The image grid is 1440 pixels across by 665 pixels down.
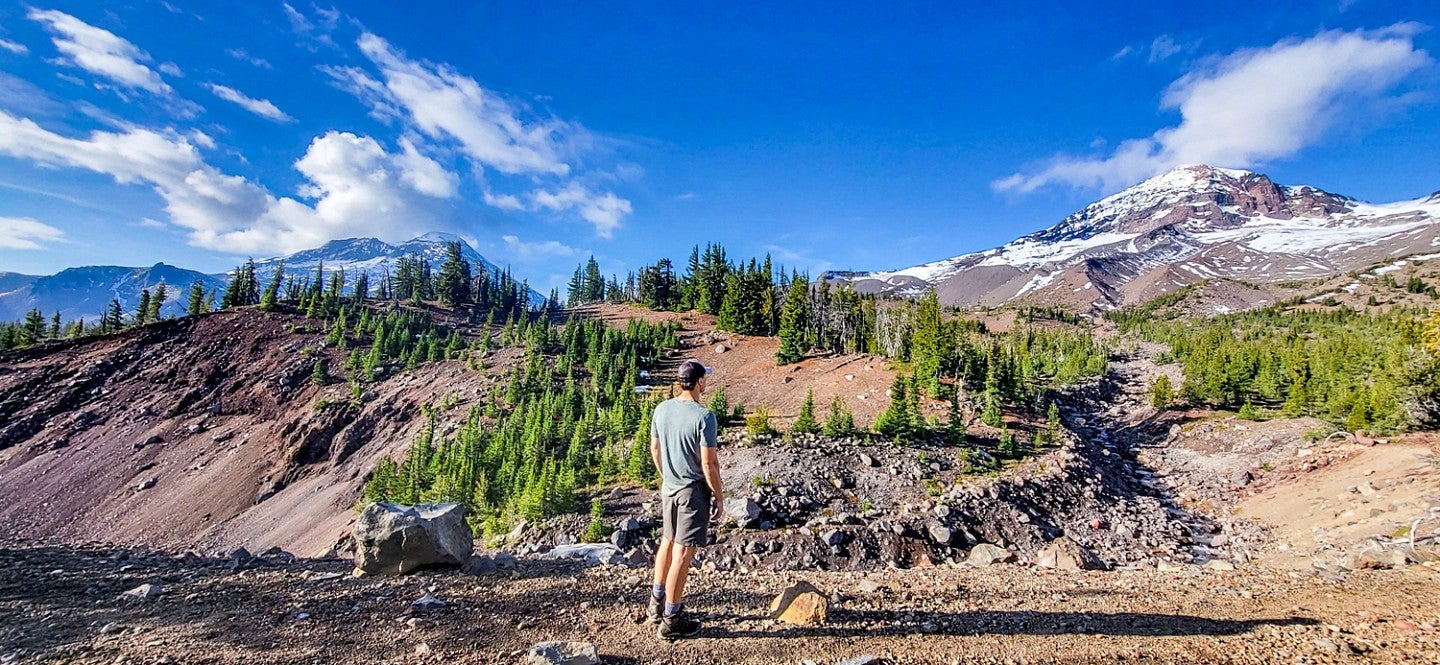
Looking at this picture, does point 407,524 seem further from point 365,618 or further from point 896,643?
point 896,643

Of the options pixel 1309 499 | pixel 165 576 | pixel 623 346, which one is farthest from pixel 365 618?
pixel 623 346

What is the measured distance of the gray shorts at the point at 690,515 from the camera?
618cm

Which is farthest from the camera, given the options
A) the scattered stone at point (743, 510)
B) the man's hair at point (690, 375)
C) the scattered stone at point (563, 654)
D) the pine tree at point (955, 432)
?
the pine tree at point (955, 432)

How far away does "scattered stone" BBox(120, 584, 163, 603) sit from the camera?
24.4 ft

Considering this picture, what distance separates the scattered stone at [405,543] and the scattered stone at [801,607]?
18.9 ft

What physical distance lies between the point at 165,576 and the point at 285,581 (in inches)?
86.7

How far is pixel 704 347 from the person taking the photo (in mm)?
65250

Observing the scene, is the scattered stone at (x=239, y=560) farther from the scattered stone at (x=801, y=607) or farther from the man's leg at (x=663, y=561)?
the scattered stone at (x=801, y=607)

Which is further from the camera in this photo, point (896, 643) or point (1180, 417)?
point (1180, 417)

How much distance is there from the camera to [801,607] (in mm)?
6648

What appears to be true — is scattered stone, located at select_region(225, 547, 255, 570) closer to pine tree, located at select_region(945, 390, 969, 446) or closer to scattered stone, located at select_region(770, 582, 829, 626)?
scattered stone, located at select_region(770, 582, 829, 626)

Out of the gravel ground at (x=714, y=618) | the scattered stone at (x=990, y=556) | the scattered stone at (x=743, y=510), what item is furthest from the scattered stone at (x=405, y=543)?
the scattered stone at (x=990, y=556)

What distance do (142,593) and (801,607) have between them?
916cm

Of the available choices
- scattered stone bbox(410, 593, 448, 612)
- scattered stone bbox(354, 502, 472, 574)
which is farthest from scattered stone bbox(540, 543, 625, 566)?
scattered stone bbox(410, 593, 448, 612)
